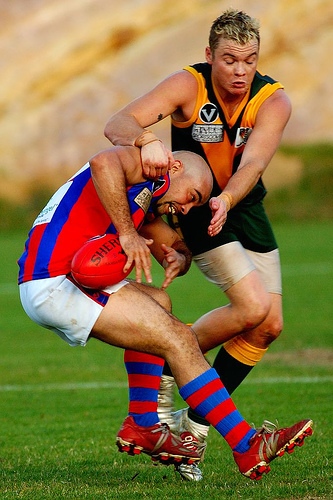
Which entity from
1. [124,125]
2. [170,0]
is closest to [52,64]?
[170,0]

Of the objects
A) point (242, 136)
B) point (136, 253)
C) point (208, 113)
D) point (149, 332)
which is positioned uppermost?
point (208, 113)

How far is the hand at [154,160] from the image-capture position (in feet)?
16.7

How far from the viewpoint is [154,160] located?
5.10 meters

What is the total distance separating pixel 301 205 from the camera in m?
36.1

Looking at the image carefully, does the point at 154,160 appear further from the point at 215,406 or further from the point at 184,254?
the point at 215,406

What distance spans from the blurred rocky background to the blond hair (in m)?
37.1

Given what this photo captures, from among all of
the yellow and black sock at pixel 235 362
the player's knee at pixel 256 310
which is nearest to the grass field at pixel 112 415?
the yellow and black sock at pixel 235 362

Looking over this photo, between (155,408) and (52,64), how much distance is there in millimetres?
46885

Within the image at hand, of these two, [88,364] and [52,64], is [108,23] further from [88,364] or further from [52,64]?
[88,364]

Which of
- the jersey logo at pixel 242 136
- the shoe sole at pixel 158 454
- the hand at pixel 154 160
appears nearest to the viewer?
the hand at pixel 154 160

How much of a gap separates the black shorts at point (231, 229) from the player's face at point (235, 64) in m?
0.93

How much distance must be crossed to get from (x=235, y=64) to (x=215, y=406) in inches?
85.5

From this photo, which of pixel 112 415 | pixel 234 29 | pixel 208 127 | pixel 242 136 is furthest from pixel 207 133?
pixel 112 415

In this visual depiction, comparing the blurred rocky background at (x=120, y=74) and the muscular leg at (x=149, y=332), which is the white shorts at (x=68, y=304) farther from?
the blurred rocky background at (x=120, y=74)
